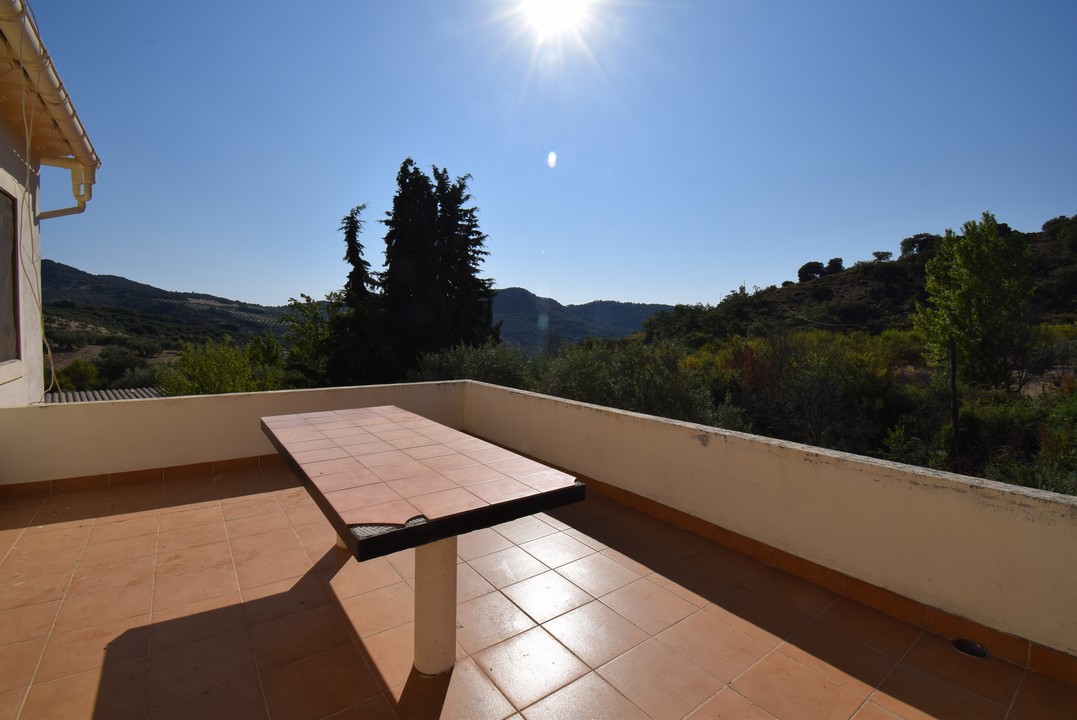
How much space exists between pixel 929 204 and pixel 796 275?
84.2 feet

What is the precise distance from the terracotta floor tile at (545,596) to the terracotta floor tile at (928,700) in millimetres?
1151

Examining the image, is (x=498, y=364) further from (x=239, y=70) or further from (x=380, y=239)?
(x=380, y=239)

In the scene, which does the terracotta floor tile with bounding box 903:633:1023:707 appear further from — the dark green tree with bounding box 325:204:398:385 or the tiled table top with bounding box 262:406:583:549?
the dark green tree with bounding box 325:204:398:385

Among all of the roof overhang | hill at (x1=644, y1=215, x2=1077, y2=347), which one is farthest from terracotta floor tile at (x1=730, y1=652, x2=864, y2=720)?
hill at (x1=644, y1=215, x2=1077, y2=347)

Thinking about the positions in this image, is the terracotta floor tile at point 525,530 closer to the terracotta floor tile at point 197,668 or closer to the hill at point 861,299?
the terracotta floor tile at point 197,668

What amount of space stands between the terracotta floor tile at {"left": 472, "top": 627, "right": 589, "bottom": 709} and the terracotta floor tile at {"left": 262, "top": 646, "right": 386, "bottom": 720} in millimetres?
409

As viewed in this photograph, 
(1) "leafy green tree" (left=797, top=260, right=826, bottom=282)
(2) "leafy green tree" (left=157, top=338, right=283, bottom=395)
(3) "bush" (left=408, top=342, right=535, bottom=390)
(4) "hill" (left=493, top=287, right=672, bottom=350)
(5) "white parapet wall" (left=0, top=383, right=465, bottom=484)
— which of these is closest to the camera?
(5) "white parapet wall" (left=0, top=383, right=465, bottom=484)

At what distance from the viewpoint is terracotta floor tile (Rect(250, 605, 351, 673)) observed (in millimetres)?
1764

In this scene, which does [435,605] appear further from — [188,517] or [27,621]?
[188,517]

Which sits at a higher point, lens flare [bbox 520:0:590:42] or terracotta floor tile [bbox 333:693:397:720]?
lens flare [bbox 520:0:590:42]

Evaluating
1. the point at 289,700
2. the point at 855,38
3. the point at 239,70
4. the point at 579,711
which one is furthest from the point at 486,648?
the point at 855,38

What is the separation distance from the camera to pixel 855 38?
541 cm

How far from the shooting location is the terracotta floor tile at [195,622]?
1.85 m

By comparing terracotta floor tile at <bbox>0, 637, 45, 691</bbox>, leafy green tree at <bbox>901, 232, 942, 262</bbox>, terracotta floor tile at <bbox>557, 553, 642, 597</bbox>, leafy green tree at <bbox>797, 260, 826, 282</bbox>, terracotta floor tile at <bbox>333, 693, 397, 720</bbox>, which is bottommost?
terracotta floor tile at <bbox>557, 553, 642, 597</bbox>
